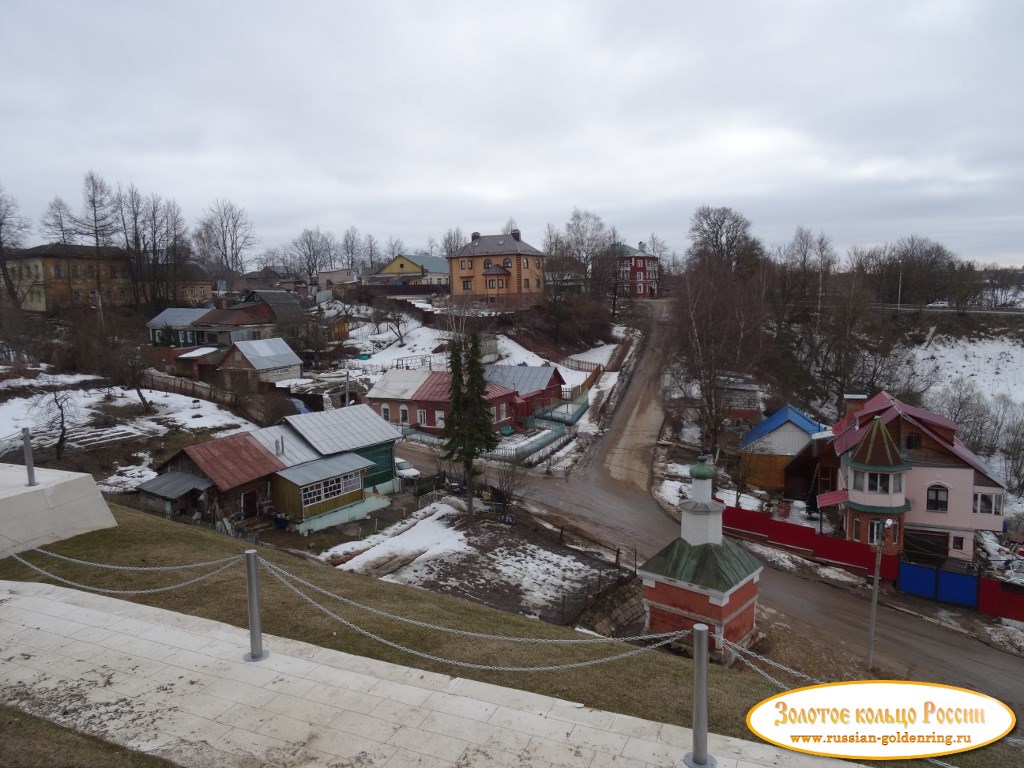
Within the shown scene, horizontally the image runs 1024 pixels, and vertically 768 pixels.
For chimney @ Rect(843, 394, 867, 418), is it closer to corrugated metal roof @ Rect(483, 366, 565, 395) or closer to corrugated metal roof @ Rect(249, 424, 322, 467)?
corrugated metal roof @ Rect(483, 366, 565, 395)

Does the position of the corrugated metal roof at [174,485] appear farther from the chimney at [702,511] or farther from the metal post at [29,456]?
the chimney at [702,511]

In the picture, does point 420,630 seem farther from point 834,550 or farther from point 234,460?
point 834,550

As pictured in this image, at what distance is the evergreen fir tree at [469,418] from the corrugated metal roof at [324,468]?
3420mm

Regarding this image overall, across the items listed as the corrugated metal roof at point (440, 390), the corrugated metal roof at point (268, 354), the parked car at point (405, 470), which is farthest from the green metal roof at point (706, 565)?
the corrugated metal roof at point (268, 354)

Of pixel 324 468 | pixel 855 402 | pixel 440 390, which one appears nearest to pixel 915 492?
pixel 855 402

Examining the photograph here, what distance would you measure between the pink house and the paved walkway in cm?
1952

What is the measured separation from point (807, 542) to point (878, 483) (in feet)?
10.8

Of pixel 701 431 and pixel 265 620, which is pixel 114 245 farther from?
pixel 265 620

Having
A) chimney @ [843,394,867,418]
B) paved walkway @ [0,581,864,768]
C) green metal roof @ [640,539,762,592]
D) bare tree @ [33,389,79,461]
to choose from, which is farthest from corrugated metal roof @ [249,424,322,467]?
Answer: chimney @ [843,394,867,418]

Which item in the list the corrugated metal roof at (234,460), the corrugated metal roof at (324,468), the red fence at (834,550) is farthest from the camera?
the corrugated metal roof at (324,468)

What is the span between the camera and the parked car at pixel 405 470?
88.9 feet

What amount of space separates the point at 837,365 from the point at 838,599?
1196 inches

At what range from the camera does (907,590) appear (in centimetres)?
2028

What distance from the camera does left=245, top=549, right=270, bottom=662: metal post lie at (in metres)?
7.20
